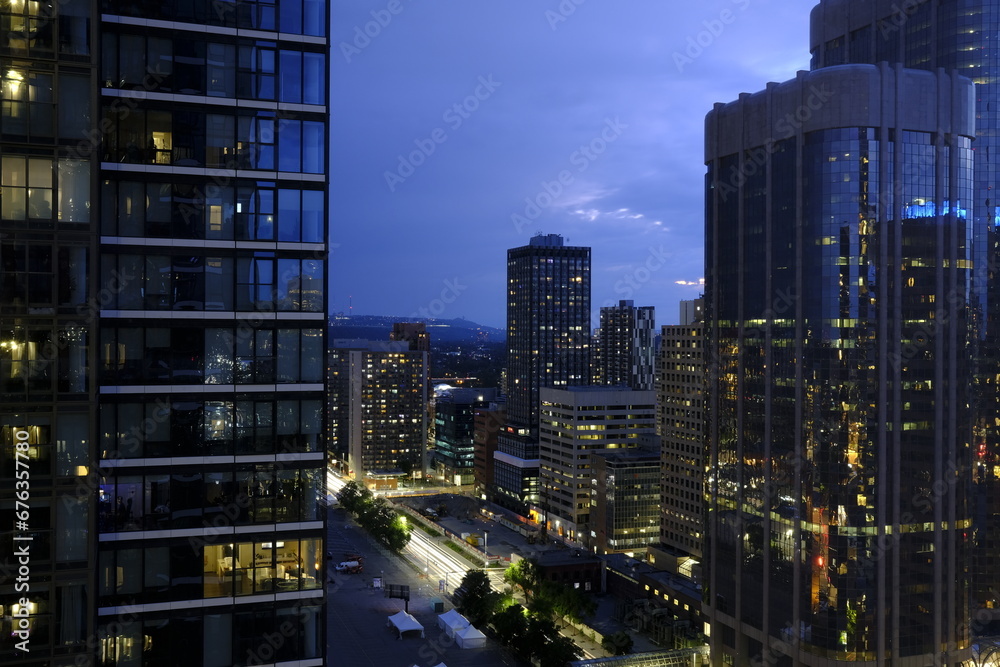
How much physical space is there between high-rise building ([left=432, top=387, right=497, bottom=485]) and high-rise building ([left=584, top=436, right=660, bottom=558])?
6523cm

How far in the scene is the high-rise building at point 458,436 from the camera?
182875 millimetres

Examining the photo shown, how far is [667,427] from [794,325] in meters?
47.8

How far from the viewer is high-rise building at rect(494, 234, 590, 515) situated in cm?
18775

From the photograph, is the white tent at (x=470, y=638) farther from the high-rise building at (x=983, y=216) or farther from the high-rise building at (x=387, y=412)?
the high-rise building at (x=387, y=412)

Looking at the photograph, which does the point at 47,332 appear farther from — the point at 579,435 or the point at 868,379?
the point at 579,435

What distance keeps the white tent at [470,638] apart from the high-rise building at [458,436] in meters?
108

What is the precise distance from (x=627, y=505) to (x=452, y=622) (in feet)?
153

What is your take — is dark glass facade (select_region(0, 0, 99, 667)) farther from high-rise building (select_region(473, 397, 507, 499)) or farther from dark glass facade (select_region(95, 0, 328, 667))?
high-rise building (select_region(473, 397, 507, 499))

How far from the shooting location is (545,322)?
190m

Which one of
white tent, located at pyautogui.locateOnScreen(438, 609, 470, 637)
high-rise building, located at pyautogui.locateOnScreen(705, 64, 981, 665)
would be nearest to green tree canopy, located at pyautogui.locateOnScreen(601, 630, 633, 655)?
high-rise building, located at pyautogui.locateOnScreen(705, 64, 981, 665)

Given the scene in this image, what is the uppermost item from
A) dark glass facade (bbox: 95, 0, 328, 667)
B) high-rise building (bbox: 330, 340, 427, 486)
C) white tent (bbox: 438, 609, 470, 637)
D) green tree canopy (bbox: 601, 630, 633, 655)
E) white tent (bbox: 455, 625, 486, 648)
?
dark glass facade (bbox: 95, 0, 328, 667)

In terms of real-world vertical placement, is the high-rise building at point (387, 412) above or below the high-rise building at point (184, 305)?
below

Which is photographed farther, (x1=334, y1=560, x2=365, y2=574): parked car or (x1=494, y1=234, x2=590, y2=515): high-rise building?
(x1=494, y1=234, x2=590, y2=515): high-rise building

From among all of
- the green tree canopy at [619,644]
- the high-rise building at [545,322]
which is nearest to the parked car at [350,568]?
the green tree canopy at [619,644]
